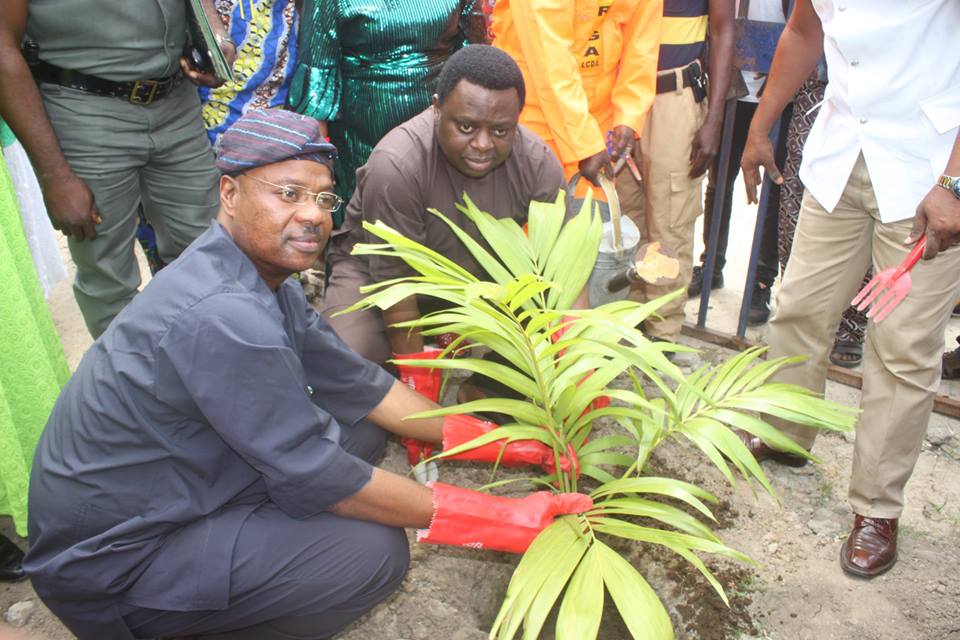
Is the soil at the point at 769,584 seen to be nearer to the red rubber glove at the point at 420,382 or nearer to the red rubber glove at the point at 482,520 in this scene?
the red rubber glove at the point at 420,382

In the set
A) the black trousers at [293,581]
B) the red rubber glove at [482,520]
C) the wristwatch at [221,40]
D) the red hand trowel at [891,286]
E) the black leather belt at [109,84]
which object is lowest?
the black trousers at [293,581]

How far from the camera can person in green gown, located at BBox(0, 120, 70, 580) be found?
224 cm

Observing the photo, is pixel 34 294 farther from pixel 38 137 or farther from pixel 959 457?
pixel 959 457

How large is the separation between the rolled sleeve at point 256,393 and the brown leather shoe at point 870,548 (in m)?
1.54

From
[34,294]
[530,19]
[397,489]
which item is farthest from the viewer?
[530,19]

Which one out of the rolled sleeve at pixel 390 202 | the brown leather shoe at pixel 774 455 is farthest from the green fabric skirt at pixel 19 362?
the brown leather shoe at pixel 774 455

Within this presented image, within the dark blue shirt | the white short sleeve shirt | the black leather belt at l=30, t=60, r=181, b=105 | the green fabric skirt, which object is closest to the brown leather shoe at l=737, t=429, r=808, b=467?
the white short sleeve shirt

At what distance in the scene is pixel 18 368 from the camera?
2316 mm

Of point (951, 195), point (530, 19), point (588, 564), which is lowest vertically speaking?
point (588, 564)

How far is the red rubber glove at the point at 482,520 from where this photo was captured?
1.91 m

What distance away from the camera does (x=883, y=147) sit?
2.16 metres

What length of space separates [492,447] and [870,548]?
1176 mm

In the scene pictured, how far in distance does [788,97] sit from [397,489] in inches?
69.3

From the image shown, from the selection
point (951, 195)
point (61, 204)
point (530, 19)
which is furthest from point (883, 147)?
point (61, 204)
